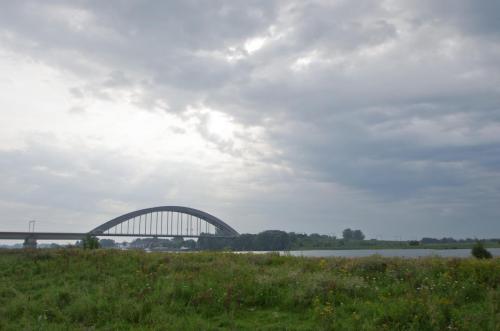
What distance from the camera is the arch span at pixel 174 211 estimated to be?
112 meters

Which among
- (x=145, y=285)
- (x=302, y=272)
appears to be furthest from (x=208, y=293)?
(x=302, y=272)

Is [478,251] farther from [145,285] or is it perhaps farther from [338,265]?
[145,285]

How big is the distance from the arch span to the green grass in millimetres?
96227

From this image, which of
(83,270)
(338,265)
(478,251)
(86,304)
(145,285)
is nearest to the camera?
(86,304)

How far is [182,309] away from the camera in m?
10.1

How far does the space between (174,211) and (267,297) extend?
110698 mm

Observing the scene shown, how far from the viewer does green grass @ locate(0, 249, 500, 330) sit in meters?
8.79

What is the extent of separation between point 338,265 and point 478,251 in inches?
773

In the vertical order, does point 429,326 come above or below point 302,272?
below

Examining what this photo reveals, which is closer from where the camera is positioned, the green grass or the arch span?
the green grass

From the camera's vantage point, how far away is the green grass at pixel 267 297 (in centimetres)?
879

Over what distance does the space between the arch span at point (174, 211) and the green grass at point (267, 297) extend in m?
96.2

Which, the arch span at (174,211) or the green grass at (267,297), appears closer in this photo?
the green grass at (267,297)

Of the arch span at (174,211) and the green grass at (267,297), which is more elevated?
the arch span at (174,211)
